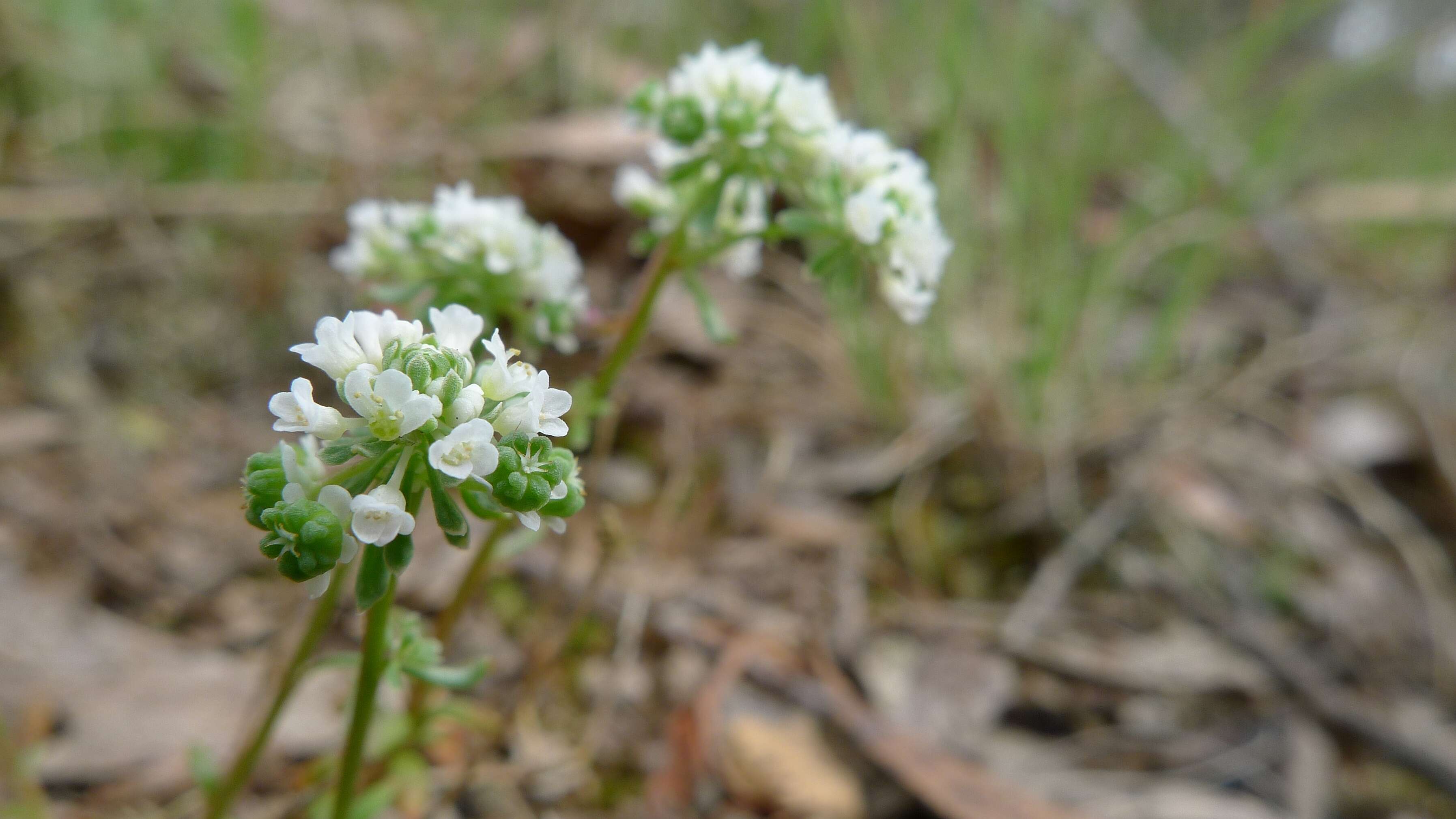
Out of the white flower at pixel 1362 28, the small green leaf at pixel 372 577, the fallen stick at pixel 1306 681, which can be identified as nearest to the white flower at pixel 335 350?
the small green leaf at pixel 372 577

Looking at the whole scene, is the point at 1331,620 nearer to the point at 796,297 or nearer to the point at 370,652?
the point at 796,297

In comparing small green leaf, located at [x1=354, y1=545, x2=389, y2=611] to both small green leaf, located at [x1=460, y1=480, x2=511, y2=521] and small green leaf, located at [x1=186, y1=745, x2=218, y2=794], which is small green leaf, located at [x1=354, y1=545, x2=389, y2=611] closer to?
small green leaf, located at [x1=460, y1=480, x2=511, y2=521]

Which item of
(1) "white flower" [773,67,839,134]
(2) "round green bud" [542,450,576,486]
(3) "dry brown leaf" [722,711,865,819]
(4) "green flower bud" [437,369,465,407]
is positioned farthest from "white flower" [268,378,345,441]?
(3) "dry brown leaf" [722,711,865,819]

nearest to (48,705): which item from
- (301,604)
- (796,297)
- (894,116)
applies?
(301,604)

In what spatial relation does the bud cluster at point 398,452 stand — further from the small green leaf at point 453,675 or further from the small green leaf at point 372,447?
the small green leaf at point 453,675

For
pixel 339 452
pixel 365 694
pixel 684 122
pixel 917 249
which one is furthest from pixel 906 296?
pixel 365 694
